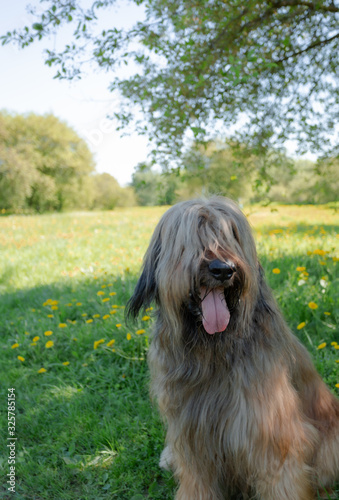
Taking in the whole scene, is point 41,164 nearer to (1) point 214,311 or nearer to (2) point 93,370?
(2) point 93,370

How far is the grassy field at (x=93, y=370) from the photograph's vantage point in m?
2.94

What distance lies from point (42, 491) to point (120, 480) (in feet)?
1.77

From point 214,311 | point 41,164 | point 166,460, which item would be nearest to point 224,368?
point 214,311

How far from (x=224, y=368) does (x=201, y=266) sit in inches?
23.8

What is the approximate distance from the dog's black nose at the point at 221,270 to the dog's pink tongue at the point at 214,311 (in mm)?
90

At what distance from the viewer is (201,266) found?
2.01 metres

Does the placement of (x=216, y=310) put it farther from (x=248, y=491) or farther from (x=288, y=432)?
(x=248, y=491)

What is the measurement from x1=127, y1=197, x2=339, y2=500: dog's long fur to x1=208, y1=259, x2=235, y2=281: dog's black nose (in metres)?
0.05

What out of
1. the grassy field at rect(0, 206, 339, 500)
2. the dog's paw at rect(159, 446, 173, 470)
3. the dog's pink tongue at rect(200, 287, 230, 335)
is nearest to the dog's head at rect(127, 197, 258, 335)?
the dog's pink tongue at rect(200, 287, 230, 335)

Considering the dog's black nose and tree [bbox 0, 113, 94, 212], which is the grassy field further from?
tree [bbox 0, 113, 94, 212]

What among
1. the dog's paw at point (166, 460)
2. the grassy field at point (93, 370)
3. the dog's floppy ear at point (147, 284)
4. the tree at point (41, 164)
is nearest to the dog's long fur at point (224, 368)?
the dog's floppy ear at point (147, 284)

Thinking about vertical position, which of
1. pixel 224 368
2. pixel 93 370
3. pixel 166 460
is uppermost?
pixel 224 368

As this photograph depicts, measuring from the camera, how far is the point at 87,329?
4.62 m

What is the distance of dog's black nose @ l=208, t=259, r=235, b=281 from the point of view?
1942 millimetres
